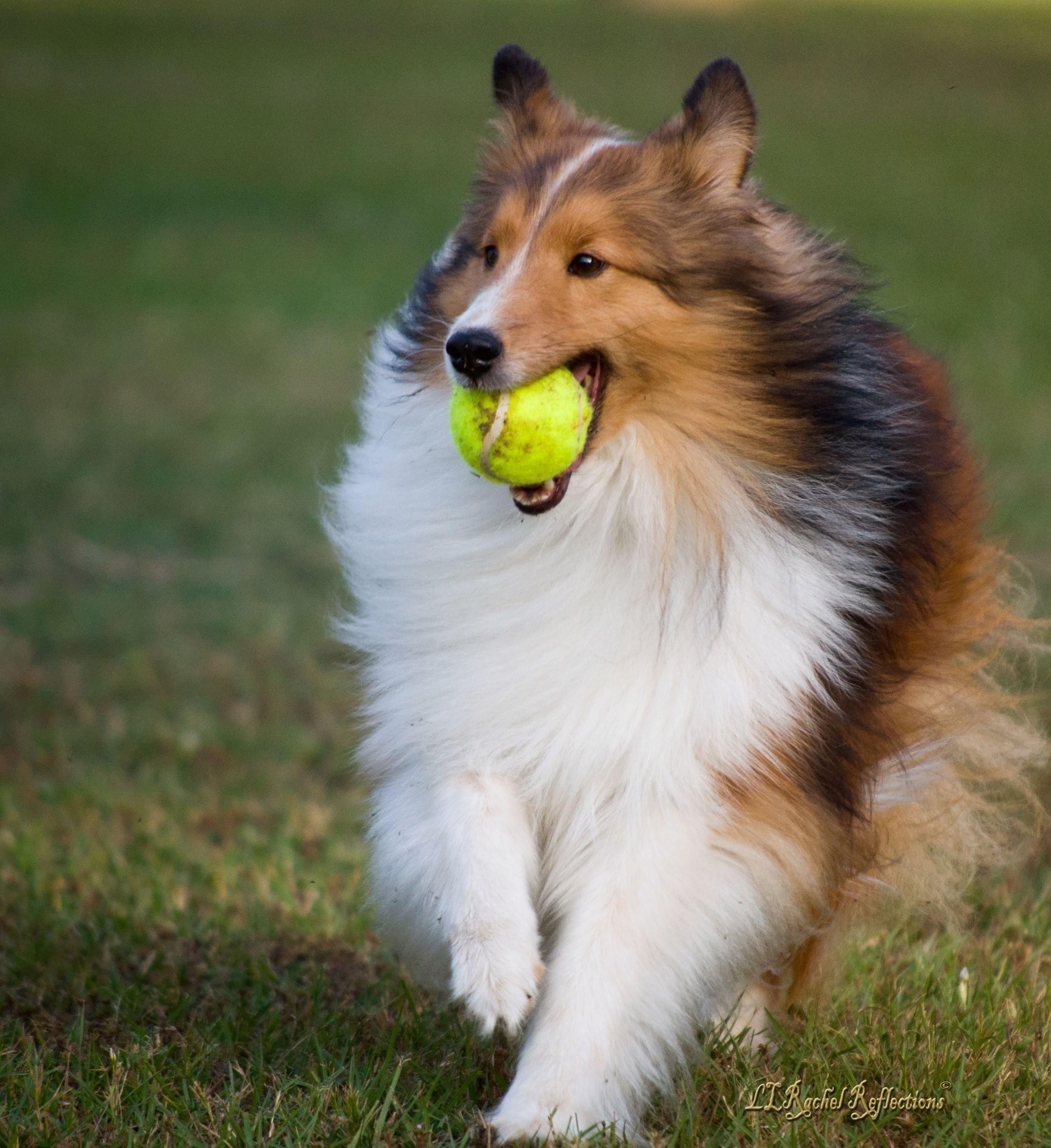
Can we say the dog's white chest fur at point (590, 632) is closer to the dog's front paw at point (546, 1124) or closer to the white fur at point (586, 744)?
the white fur at point (586, 744)

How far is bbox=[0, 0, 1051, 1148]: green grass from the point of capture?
3.12 metres

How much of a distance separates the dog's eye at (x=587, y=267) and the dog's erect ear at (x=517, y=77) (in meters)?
0.71

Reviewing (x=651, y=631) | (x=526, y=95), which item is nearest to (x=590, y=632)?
(x=651, y=631)

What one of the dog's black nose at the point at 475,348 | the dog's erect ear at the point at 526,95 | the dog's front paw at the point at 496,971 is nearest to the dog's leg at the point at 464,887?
the dog's front paw at the point at 496,971

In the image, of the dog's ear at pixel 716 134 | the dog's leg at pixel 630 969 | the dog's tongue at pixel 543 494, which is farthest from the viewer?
the dog's ear at pixel 716 134

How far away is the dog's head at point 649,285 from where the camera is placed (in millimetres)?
3047

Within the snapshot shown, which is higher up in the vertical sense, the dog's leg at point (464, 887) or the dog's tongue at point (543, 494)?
the dog's tongue at point (543, 494)

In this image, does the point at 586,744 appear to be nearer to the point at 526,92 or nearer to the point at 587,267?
the point at 587,267

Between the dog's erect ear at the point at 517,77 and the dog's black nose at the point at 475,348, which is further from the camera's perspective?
the dog's erect ear at the point at 517,77

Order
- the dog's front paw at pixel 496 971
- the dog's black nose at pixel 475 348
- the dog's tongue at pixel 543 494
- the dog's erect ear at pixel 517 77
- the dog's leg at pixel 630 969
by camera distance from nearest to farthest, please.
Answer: the dog's front paw at pixel 496 971 < the dog's leg at pixel 630 969 < the dog's black nose at pixel 475 348 < the dog's tongue at pixel 543 494 < the dog's erect ear at pixel 517 77

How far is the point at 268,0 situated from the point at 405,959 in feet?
113

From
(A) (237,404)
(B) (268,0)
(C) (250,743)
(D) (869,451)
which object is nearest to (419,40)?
(B) (268,0)

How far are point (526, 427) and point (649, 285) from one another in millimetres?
445

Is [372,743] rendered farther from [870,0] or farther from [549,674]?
[870,0]
